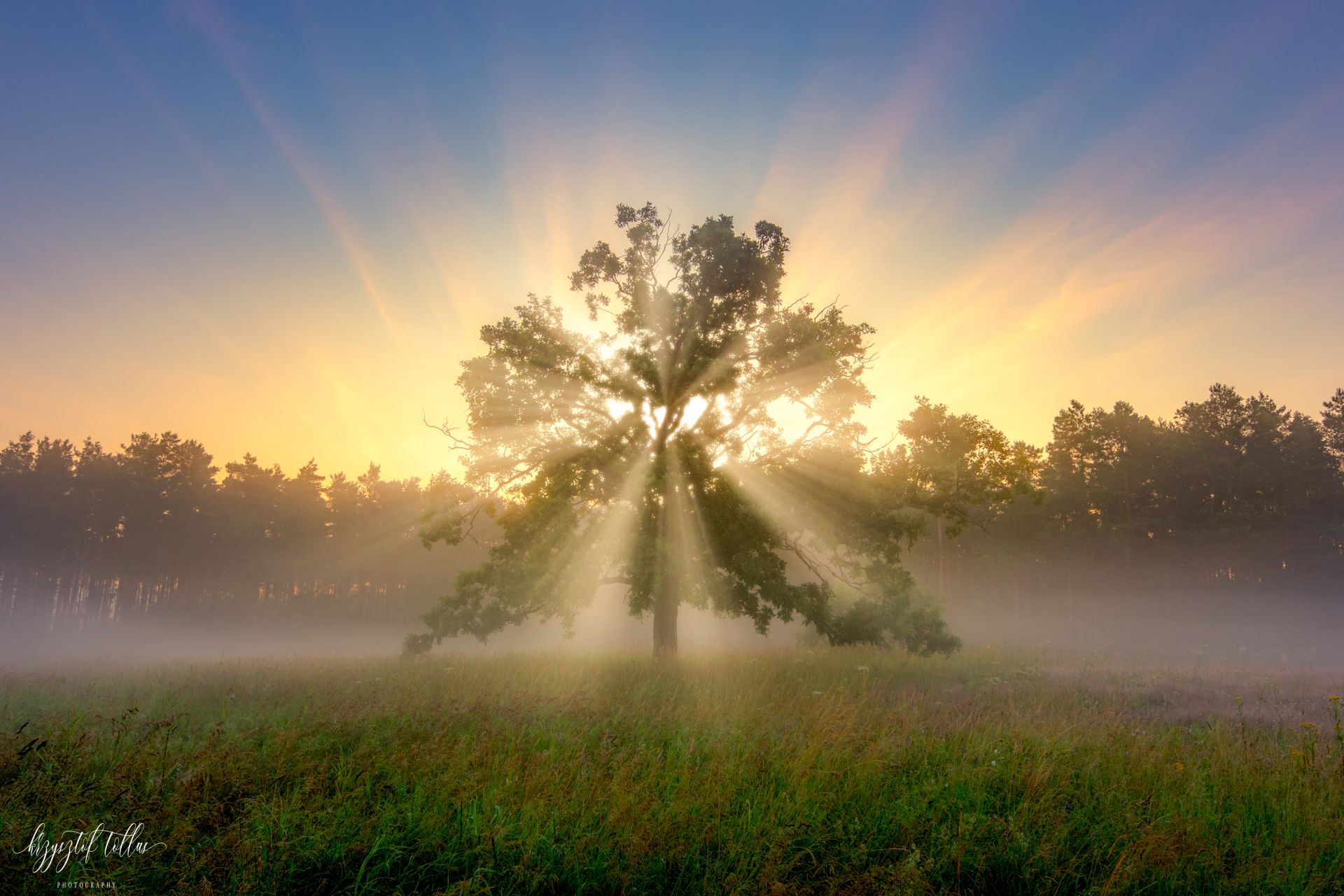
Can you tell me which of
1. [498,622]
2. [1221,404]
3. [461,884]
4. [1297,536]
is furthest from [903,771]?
[1297,536]

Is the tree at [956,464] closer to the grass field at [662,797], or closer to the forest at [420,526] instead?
the grass field at [662,797]

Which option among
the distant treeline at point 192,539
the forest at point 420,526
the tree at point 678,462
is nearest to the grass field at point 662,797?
the tree at point 678,462

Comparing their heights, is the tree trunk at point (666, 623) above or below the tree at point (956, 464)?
below

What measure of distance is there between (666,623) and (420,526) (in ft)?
66.5

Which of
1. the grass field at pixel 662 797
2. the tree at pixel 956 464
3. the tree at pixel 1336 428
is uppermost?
the tree at pixel 1336 428

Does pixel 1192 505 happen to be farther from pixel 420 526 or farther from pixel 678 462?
pixel 420 526

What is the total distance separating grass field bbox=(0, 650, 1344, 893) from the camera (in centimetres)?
405

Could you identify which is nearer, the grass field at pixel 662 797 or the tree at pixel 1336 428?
the grass field at pixel 662 797

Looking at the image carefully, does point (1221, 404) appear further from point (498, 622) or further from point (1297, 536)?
point (498, 622)

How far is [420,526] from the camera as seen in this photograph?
31.9 m

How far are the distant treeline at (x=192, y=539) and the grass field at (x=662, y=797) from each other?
47.1 metres

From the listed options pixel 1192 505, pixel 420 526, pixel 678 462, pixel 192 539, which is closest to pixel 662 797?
pixel 678 462

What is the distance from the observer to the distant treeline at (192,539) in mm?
45719

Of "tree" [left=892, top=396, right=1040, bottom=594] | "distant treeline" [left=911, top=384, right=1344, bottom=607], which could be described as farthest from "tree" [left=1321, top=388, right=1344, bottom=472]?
"tree" [left=892, top=396, right=1040, bottom=594]
